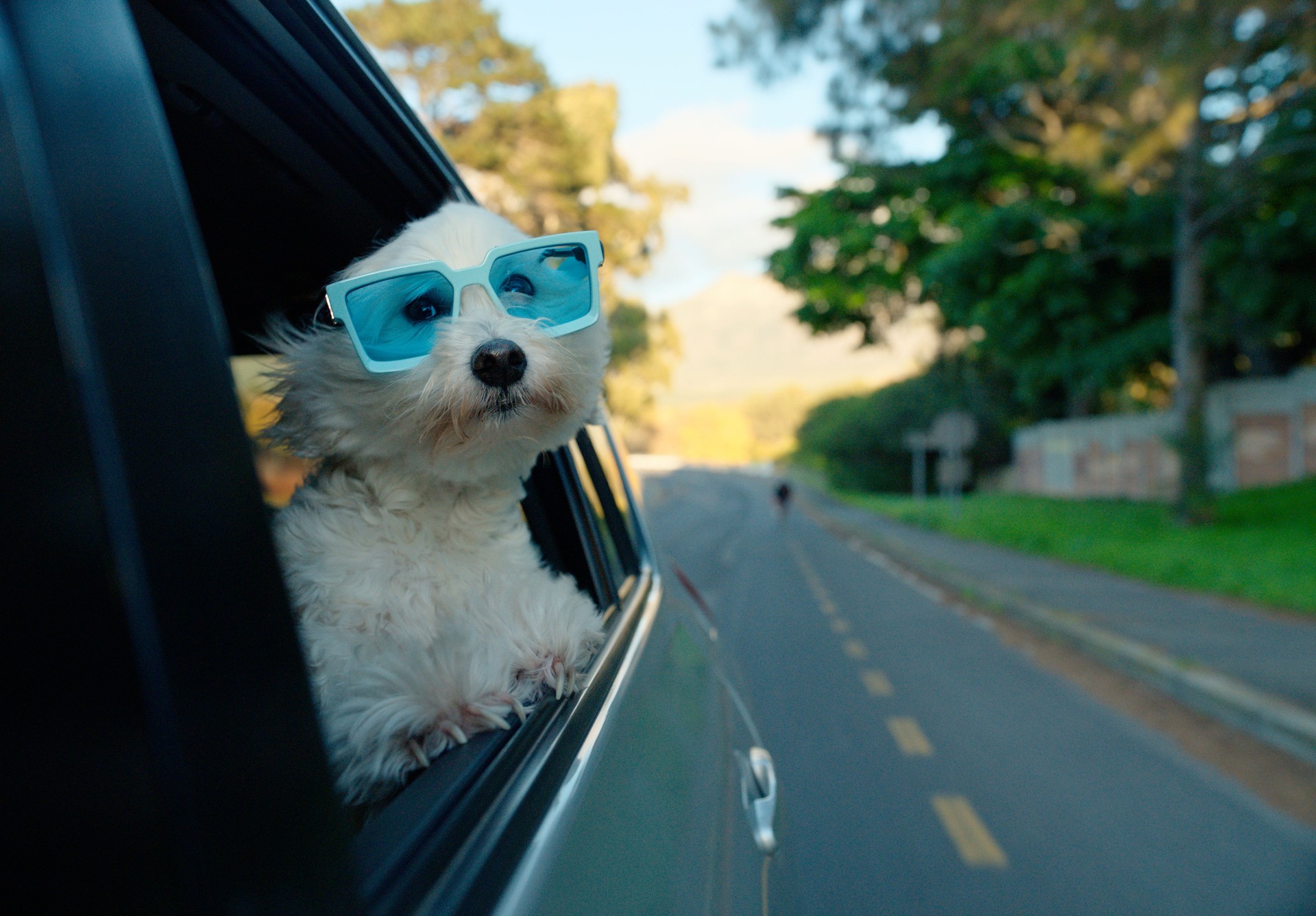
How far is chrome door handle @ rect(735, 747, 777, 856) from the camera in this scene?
1735mm

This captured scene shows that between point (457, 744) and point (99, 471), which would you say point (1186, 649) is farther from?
point (99, 471)

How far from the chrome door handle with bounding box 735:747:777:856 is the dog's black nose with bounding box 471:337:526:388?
1.11 metres

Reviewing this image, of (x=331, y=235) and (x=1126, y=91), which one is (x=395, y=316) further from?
(x=1126, y=91)

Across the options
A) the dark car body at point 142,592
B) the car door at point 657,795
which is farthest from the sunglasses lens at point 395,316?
the car door at point 657,795

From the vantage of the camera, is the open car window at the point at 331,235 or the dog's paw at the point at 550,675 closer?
the open car window at the point at 331,235

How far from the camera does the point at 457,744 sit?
1092 millimetres

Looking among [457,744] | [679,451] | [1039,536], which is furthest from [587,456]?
[679,451]

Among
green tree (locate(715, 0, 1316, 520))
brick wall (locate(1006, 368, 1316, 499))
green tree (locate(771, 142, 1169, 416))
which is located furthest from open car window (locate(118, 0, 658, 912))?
brick wall (locate(1006, 368, 1316, 499))

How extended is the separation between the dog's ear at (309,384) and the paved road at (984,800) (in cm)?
129

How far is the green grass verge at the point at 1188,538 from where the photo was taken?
32.9 ft

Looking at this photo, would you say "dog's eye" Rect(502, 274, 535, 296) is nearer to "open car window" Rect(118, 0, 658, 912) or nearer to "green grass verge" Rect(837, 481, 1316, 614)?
"open car window" Rect(118, 0, 658, 912)

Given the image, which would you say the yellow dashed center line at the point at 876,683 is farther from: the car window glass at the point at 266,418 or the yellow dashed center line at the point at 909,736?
the car window glass at the point at 266,418

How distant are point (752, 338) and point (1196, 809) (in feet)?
617

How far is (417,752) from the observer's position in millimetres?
1047
